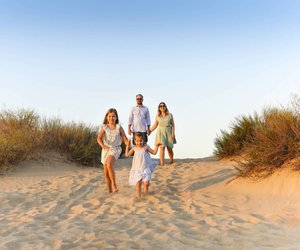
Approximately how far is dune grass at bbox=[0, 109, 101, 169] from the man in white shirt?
2.88m

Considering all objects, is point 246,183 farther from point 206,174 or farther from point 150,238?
point 150,238

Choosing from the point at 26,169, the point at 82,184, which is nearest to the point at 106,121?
the point at 82,184

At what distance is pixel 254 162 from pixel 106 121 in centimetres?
347

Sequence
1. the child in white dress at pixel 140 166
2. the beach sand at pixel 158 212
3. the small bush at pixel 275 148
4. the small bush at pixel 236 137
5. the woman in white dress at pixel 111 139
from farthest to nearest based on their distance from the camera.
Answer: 1. the small bush at pixel 236 137
2. the woman in white dress at pixel 111 139
3. the small bush at pixel 275 148
4. the child in white dress at pixel 140 166
5. the beach sand at pixel 158 212

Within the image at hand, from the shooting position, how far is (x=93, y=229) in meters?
5.58

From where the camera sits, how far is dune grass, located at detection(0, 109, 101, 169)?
1164 cm

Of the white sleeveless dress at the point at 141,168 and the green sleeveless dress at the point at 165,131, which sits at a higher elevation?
the green sleeveless dress at the point at 165,131

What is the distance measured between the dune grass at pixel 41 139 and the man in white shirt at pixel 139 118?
9.44ft

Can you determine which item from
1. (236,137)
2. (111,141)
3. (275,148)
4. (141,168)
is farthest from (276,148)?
(236,137)

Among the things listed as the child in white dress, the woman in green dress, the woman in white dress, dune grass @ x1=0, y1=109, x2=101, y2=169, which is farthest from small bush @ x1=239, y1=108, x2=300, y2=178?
dune grass @ x1=0, y1=109, x2=101, y2=169

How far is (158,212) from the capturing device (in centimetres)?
659

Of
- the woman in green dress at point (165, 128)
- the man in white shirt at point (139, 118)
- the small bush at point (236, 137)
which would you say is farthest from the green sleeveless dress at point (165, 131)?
the small bush at point (236, 137)

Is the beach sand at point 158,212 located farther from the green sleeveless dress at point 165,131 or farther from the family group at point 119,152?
the green sleeveless dress at point 165,131

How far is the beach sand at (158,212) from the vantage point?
501 cm
